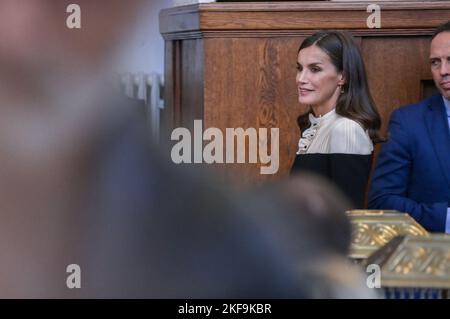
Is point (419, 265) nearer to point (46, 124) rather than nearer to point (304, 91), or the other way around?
point (46, 124)

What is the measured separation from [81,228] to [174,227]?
0.15 metres

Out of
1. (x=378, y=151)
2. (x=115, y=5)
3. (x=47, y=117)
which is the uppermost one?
(x=115, y=5)

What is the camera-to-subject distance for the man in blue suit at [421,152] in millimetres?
1576

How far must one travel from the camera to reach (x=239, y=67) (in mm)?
1737

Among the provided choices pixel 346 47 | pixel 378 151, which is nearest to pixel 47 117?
pixel 346 47

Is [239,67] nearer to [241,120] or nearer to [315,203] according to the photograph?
[241,120]

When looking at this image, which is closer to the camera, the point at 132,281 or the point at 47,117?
the point at 132,281

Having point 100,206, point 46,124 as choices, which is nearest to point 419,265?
point 100,206

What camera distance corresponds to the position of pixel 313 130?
4.99ft

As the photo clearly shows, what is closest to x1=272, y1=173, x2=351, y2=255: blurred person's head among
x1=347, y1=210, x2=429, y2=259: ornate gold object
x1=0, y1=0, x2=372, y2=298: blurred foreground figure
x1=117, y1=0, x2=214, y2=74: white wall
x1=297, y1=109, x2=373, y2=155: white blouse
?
x1=0, y1=0, x2=372, y2=298: blurred foreground figure

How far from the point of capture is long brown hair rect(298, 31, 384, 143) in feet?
4.99

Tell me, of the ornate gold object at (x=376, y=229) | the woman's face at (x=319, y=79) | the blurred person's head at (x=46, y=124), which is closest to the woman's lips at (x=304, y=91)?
the woman's face at (x=319, y=79)

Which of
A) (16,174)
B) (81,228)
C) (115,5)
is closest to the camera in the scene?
(81,228)

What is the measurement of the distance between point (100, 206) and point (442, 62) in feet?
3.50
